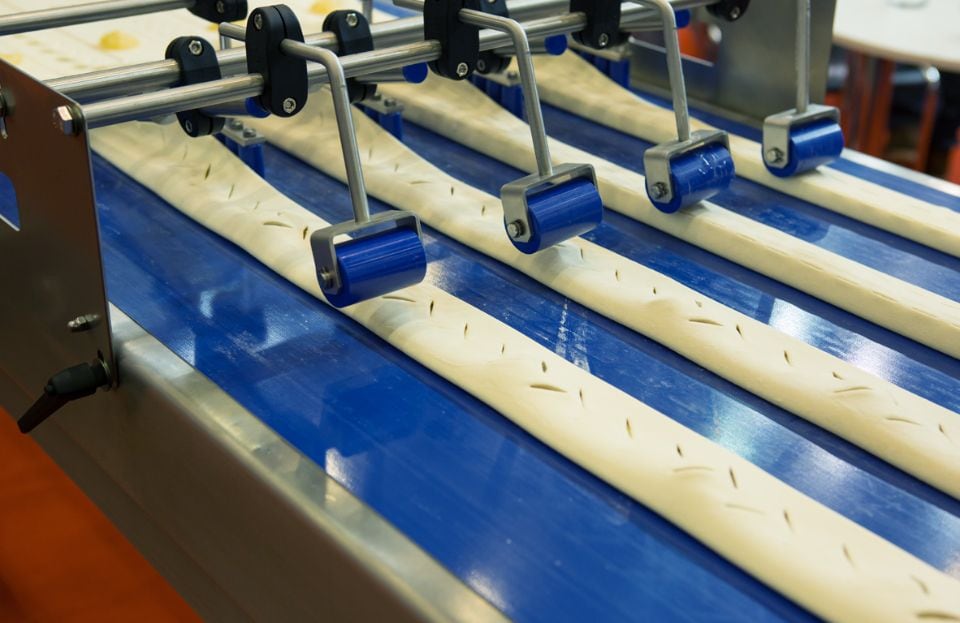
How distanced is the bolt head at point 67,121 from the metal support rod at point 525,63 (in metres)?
0.40

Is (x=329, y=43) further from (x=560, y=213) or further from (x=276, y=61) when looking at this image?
(x=560, y=213)

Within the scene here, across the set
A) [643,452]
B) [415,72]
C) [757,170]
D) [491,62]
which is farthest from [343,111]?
[757,170]

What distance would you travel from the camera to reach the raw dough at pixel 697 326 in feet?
2.92

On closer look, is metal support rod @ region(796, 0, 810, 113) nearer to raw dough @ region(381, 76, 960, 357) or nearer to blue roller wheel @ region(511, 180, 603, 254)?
raw dough @ region(381, 76, 960, 357)

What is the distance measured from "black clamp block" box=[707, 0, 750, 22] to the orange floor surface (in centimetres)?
99

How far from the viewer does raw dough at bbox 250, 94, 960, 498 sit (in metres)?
0.89

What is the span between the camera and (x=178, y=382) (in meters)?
0.95

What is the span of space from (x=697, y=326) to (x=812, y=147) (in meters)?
0.43

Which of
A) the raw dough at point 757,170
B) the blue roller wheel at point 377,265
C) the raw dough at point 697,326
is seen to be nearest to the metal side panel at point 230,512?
the blue roller wheel at point 377,265

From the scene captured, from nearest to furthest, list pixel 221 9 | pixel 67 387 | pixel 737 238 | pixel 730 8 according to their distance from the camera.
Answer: pixel 67 387 < pixel 737 238 < pixel 221 9 < pixel 730 8

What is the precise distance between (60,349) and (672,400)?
0.58 metres

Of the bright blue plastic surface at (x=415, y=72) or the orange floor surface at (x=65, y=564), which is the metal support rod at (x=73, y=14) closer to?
the bright blue plastic surface at (x=415, y=72)

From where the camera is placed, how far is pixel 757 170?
139 centimetres

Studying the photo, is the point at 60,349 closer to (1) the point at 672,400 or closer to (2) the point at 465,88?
(1) the point at 672,400
